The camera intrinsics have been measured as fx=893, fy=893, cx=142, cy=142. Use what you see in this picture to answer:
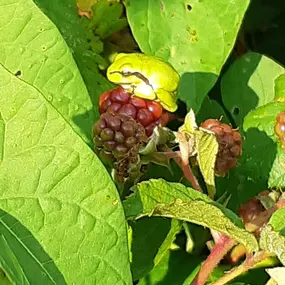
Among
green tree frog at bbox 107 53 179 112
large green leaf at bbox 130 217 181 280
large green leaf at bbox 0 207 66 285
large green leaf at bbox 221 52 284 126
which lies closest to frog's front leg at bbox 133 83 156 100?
green tree frog at bbox 107 53 179 112

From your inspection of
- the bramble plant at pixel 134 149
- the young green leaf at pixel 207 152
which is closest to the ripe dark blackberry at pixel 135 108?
the bramble plant at pixel 134 149

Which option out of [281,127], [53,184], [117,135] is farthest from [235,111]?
[53,184]

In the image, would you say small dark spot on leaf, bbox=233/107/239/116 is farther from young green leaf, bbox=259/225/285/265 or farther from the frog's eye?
young green leaf, bbox=259/225/285/265

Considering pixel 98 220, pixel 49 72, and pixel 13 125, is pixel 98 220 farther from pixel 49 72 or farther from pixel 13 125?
pixel 49 72

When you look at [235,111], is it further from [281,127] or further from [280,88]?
[281,127]

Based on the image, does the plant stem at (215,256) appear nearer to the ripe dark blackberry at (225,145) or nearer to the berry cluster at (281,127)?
the ripe dark blackberry at (225,145)

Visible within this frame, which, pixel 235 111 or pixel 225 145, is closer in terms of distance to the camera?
pixel 225 145

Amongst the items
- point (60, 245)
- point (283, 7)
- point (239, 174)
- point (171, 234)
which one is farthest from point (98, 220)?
point (283, 7)
